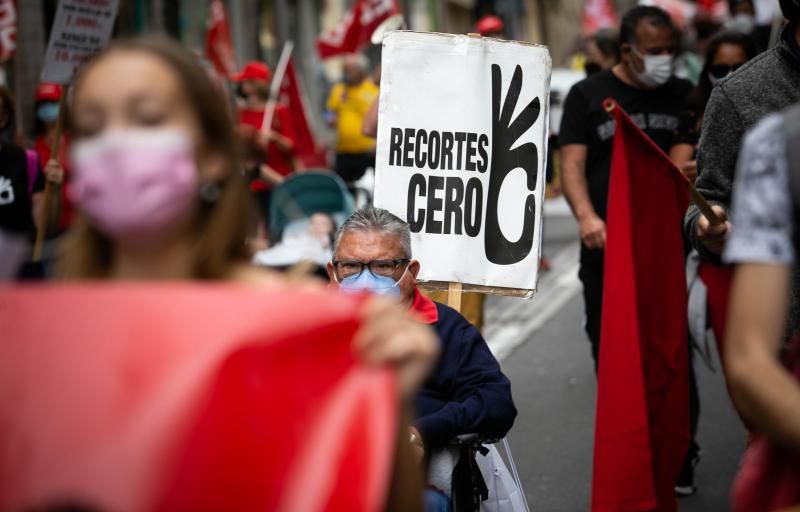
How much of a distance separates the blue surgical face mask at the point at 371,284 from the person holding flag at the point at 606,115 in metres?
2.28

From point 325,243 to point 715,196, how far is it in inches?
224

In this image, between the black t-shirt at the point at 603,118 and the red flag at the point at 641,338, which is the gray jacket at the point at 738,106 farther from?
the black t-shirt at the point at 603,118

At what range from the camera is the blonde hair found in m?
2.37

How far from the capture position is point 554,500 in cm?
627

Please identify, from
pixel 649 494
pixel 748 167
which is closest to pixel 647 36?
pixel 649 494

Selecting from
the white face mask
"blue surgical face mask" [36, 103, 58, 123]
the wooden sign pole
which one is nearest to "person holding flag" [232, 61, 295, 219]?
"blue surgical face mask" [36, 103, 58, 123]

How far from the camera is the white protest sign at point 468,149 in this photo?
5.66 meters

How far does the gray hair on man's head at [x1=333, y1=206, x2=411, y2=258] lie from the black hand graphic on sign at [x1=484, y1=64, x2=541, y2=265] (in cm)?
96

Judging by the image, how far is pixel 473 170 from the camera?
5.71 meters

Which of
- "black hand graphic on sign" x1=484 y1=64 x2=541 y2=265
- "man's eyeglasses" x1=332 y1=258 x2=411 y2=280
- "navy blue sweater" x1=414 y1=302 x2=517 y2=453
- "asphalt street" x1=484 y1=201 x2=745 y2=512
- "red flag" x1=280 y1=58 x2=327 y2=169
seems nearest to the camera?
"navy blue sweater" x1=414 y1=302 x2=517 y2=453

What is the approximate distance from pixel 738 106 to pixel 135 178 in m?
2.33

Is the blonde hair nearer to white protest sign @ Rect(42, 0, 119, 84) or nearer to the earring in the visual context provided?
the earring

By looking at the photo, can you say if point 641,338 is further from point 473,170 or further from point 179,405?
point 179,405

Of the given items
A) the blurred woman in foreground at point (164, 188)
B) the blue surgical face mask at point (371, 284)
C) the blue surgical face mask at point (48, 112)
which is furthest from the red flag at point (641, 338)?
the blue surgical face mask at point (48, 112)
